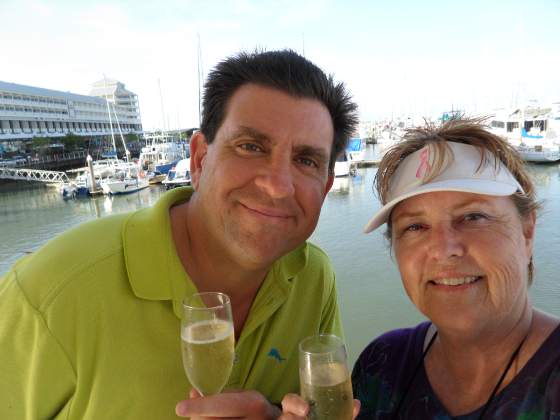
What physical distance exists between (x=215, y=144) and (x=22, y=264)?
91 centimetres

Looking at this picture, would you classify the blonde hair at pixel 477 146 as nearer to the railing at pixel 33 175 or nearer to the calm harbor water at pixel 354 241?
the calm harbor water at pixel 354 241

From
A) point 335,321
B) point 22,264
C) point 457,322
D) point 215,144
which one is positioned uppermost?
point 215,144

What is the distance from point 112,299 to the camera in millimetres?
1568

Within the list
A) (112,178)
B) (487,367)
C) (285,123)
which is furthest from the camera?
(112,178)

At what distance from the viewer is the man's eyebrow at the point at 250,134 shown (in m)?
1.75

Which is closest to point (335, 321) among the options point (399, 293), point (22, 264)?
point (22, 264)

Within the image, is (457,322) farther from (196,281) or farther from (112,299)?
(112,299)

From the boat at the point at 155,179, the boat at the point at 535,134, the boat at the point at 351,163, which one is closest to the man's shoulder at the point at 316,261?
the boat at the point at 351,163

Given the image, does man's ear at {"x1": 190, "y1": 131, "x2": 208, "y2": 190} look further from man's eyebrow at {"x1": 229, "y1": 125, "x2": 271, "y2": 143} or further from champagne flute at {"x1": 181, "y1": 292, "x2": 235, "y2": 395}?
champagne flute at {"x1": 181, "y1": 292, "x2": 235, "y2": 395}

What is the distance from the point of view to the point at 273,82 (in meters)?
1.82

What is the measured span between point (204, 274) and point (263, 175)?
0.54 m

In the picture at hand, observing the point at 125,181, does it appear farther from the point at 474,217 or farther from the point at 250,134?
the point at 474,217

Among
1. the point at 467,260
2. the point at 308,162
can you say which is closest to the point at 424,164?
the point at 467,260

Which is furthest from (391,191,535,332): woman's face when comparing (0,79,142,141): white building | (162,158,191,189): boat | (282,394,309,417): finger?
(0,79,142,141): white building
